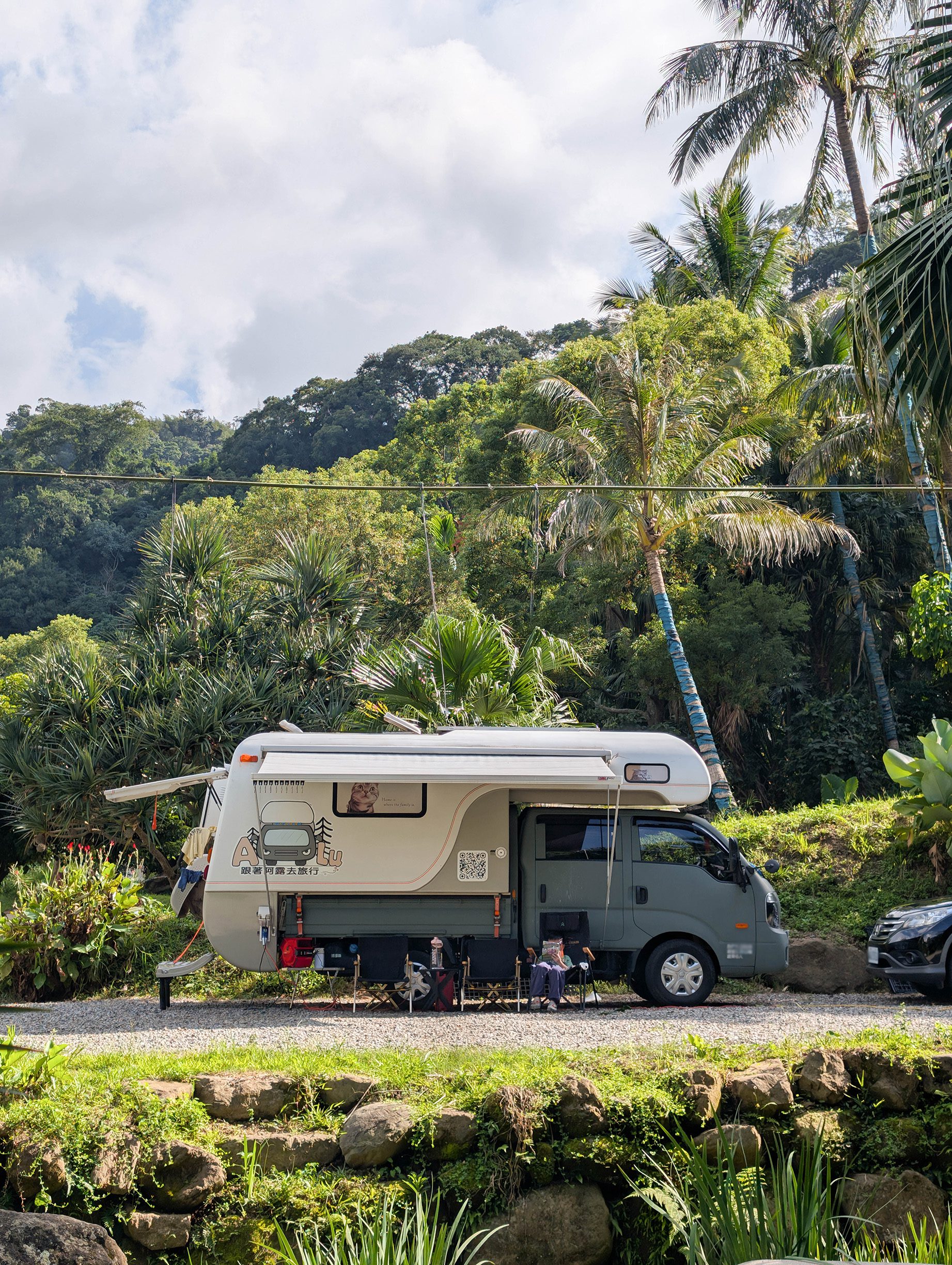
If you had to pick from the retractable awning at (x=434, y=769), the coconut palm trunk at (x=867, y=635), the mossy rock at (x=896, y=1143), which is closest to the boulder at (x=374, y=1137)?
the mossy rock at (x=896, y=1143)

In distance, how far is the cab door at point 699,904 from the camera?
10414 mm

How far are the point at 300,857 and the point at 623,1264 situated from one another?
17.1 ft

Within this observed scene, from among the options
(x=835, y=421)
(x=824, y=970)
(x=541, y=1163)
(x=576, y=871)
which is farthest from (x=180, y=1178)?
(x=835, y=421)

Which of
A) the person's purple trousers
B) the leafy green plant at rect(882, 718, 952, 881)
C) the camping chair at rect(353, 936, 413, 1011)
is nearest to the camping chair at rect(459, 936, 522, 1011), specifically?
the person's purple trousers

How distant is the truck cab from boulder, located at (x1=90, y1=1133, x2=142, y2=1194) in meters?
5.42

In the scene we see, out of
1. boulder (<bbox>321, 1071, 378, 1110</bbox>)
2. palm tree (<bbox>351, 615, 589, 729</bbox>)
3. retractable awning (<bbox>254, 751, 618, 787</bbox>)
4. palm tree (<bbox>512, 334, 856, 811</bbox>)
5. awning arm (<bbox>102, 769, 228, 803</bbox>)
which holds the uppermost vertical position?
palm tree (<bbox>512, 334, 856, 811</bbox>)

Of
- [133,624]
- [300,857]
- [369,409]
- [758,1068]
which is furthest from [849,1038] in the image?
[369,409]

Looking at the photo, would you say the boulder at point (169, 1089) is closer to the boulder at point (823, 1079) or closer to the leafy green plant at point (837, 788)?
the boulder at point (823, 1079)

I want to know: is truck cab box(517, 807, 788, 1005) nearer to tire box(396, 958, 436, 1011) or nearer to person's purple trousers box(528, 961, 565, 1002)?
person's purple trousers box(528, 961, 565, 1002)

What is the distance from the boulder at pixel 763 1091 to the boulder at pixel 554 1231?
3.01ft

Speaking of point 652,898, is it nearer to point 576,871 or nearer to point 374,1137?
point 576,871

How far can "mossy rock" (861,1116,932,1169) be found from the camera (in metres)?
5.90

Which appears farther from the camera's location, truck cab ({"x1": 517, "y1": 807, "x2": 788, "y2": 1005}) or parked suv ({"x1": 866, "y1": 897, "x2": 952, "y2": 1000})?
truck cab ({"x1": 517, "y1": 807, "x2": 788, "y2": 1005})

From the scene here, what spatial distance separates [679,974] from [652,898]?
75 centimetres
